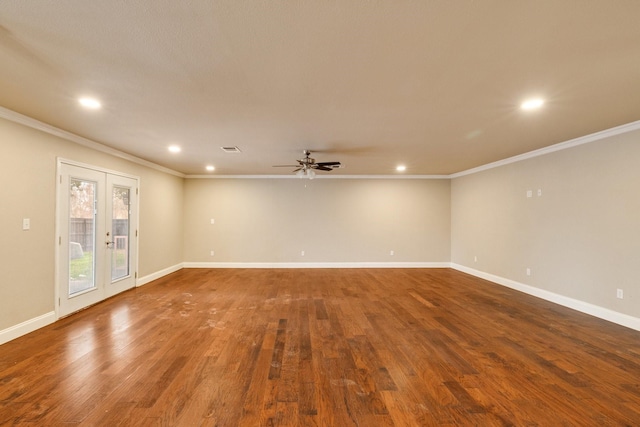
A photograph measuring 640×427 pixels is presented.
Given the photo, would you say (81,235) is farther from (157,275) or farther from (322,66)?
(322,66)

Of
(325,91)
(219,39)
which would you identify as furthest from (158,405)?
(325,91)

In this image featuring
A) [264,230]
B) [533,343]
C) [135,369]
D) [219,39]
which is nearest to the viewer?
[219,39]

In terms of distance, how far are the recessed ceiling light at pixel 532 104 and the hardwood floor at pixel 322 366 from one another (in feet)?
8.27

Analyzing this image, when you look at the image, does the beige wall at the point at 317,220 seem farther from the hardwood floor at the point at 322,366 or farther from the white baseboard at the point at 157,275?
the hardwood floor at the point at 322,366

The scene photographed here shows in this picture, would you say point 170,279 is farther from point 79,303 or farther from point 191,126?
point 191,126

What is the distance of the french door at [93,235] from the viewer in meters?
3.86

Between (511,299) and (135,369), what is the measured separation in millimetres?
5311

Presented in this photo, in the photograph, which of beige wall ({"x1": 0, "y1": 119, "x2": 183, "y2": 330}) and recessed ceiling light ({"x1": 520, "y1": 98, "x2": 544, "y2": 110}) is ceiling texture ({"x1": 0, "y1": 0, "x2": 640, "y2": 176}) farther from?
beige wall ({"x1": 0, "y1": 119, "x2": 183, "y2": 330})

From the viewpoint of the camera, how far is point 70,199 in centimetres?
395

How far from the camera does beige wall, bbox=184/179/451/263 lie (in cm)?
760

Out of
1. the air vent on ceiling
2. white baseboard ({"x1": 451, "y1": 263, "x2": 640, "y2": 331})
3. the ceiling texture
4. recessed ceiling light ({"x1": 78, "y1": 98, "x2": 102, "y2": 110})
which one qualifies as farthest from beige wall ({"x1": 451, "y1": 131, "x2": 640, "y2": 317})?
recessed ceiling light ({"x1": 78, "y1": 98, "x2": 102, "y2": 110})

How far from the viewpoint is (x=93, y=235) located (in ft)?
14.5

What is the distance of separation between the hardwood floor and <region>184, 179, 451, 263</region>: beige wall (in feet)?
10.2

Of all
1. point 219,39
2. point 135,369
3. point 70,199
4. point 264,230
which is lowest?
point 135,369
